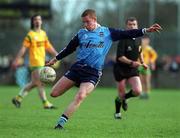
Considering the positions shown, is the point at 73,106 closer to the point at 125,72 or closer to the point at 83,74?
the point at 83,74

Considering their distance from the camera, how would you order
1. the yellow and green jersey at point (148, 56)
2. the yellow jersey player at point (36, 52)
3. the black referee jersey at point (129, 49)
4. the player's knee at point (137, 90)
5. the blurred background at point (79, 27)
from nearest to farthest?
the player's knee at point (137, 90)
the black referee jersey at point (129, 49)
the yellow jersey player at point (36, 52)
the yellow and green jersey at point (148, 56)
the blurred background at point (79, 27)

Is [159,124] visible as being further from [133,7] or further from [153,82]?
[133,7]

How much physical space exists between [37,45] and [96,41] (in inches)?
239

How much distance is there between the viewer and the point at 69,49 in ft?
41.5

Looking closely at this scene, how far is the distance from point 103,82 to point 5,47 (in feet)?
20.7

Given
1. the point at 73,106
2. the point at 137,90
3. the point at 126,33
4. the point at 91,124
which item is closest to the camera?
the point at 73,106

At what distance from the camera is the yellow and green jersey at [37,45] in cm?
1809

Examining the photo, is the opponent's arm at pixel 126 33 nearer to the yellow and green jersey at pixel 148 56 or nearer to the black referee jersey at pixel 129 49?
the black referee jersey at pixel 129 49

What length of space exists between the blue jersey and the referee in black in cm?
282

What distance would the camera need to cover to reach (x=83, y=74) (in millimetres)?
12391

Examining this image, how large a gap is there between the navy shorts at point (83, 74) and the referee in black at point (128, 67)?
2860mm

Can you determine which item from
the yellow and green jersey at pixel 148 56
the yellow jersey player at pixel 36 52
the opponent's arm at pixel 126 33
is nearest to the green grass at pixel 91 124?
the yellow jersey player at pixel 36 52

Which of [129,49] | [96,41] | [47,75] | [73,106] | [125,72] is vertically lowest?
[73,106]

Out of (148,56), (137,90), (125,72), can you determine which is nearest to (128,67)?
(125,72)
